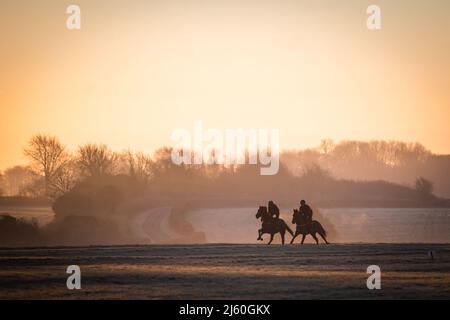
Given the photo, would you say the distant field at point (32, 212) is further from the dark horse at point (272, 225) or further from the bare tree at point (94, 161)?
the dark horse at point (272, 225)

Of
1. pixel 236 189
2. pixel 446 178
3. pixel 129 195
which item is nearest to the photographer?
pixel 129 195

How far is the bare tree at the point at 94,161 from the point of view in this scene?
120 m

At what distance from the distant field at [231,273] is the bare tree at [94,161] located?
260ft

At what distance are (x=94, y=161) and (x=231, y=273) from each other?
307 feet

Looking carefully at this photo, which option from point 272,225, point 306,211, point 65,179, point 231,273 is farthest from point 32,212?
point 231,273

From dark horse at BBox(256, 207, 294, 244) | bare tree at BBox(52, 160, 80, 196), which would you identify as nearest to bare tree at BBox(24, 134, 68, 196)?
bare tree at BBox(52, 160, 80, 196)

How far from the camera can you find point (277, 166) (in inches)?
5384

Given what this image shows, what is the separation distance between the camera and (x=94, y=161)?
397 feet

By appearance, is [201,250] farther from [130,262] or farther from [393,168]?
[393,168]

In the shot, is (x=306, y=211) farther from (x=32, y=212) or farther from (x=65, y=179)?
(x=65, y=179)

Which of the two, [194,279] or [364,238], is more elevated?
[194,279]
